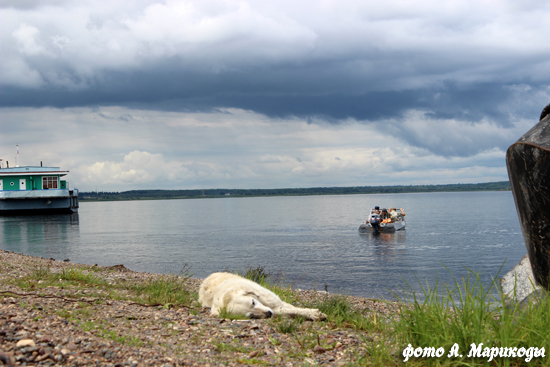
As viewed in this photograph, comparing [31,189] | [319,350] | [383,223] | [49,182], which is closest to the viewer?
[319,350]

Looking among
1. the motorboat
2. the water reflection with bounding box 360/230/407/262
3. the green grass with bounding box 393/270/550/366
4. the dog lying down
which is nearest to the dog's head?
the dog lying down

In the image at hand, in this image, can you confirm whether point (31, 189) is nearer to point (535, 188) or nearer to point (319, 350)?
point (319, 350)

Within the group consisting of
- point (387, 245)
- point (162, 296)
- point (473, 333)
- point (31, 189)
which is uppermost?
point (31, 189)

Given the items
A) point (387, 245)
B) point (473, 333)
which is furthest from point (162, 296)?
point (387, 245)

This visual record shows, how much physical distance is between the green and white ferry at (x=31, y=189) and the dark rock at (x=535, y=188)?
2980 inches

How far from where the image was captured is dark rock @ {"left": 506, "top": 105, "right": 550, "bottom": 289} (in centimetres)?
480

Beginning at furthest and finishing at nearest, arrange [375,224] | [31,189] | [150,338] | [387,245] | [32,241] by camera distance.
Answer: [31,189]
[375,224]
[32,241]
[387,245]
[150,338]

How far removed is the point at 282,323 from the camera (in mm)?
5457

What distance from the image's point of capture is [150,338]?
484cm

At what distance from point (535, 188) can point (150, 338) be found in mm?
4626

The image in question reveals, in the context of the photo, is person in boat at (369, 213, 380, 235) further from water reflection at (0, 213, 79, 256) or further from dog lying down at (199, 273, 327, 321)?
dog lying down at (199, 273, 327, 321)

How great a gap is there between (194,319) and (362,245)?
115 feet

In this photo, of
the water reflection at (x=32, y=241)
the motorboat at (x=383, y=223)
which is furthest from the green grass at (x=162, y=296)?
the motorboat at (x=383, y=223)

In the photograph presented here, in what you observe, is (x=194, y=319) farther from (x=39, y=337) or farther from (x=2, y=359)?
(x=2, y=359)
